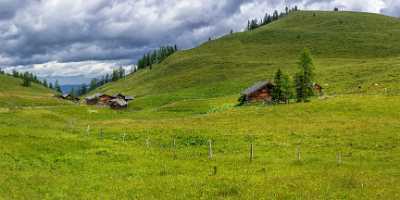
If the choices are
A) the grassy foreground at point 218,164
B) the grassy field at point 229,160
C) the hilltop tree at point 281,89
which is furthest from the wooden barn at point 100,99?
the grassy foreground at point 218,164

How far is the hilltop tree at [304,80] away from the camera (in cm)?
8688

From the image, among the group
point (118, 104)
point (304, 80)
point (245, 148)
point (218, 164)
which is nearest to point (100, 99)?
point (118, 104)

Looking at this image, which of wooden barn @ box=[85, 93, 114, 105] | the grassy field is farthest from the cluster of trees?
wooden barn @ box=[85, 93, 114, 105]

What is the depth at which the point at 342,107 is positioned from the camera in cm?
6512

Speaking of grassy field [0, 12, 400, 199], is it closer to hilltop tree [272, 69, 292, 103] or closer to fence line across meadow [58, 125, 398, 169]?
fence line across meadow [58, 125, 398, 169]

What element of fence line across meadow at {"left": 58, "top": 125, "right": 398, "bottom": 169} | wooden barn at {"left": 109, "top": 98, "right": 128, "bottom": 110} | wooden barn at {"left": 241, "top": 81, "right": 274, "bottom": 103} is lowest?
fence line across meadow at {"left": 58, "top": 125, "right": 398, "bottom": 169}

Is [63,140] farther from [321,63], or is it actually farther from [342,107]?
[321,63]

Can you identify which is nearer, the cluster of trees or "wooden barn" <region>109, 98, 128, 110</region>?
the cluster of trees

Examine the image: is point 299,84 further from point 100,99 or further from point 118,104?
point 100,99

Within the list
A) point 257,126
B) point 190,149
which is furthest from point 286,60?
point 190,149

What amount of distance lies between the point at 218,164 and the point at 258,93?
269 ft

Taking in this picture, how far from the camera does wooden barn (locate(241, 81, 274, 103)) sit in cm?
10894

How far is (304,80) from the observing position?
87875 mm

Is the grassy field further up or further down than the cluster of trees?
further down
